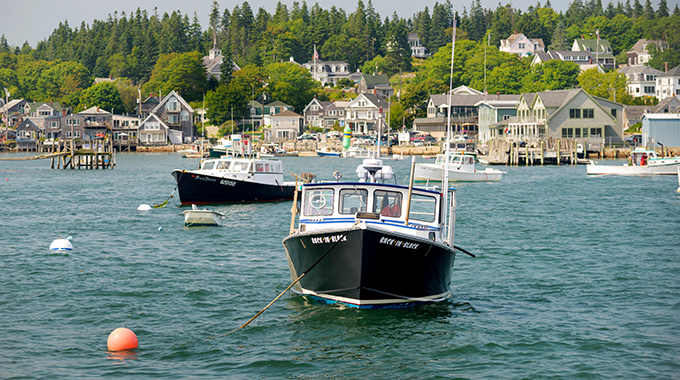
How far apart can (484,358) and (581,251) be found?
16.2 metres

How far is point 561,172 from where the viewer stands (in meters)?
86.7

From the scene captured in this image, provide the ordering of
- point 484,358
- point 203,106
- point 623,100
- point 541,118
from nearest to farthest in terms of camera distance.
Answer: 1. point 484,358
2. point 541,118
3. point 623,100
4. point 203,106

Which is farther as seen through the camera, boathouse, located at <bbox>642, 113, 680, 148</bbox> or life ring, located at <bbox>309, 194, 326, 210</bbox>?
boathouse, located at <bbox>642, 113, 680, 148</bbox>

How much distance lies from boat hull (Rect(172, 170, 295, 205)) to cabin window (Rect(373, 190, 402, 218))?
2925 cm

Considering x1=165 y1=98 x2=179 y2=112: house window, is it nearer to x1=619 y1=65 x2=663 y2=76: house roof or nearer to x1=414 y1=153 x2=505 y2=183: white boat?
x1=414 y1=153 x2=505 y2=183: white boat

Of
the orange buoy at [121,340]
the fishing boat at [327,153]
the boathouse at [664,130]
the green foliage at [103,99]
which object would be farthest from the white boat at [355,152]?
the orange buoy at [121,340]

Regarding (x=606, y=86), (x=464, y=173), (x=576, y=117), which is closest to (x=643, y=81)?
(x=606, y=86)

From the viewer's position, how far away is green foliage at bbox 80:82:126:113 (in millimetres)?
185625

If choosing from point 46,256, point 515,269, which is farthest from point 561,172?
point 46,256

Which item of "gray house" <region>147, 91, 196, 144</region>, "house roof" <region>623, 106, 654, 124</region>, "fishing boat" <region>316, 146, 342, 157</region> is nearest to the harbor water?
"fishing boat" <region>316, 146, 342, 157</region>

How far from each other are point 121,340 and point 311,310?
5281 millimetres

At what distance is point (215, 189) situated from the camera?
4959cm

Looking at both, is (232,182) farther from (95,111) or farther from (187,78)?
(187,78)

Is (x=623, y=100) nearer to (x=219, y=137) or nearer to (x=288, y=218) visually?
(x=219, y=137)
